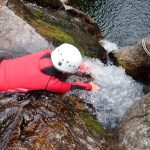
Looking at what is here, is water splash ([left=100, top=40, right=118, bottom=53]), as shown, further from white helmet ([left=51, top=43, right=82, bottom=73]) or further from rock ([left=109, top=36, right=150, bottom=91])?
white helmet ([left=51, top=43, right=82, bottom=73])

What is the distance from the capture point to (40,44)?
8.92 metres

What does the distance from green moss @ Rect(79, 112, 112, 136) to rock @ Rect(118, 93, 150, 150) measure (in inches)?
17.9

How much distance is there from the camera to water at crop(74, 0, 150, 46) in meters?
13.2

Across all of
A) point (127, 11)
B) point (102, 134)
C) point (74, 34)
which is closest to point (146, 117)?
point (102, 134)

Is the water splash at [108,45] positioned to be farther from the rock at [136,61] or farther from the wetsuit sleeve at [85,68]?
the wetsuit sleeve at [85,68]

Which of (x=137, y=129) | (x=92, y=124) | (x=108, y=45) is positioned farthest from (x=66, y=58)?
(x=108, y=45)

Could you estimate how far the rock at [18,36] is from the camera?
28.8ft

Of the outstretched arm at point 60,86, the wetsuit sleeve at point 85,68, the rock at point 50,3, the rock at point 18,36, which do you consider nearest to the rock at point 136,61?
the wetsuit sleeve at point 85,68

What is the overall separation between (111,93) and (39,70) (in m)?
2.98

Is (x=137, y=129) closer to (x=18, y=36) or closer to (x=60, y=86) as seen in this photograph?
(x=60, y=86)

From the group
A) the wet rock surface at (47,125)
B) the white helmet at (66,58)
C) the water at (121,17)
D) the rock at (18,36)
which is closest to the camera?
the wet rock surface at (47,125)

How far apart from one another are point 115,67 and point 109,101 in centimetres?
168

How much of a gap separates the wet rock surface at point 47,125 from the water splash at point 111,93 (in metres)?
0.69

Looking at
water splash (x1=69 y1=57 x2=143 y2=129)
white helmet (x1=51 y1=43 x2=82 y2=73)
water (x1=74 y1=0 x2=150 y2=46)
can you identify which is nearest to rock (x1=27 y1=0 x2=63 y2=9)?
water (x1=74 y1=0 x2=150 y2=46)
